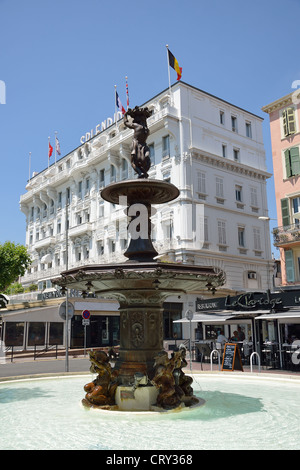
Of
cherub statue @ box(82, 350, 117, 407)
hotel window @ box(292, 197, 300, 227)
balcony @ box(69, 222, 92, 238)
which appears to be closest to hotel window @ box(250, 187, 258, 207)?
hotel window @ box(292, 197, 300, 227)

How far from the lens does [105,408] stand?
760cm

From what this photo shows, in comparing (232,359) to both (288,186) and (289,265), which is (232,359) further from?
(288,186)

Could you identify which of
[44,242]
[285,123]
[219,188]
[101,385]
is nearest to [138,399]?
[101,385]

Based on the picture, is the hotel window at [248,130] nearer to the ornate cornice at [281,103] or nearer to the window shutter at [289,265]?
the ornate cornice at [281,103]

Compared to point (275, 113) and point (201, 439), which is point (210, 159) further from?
point (201, 439)

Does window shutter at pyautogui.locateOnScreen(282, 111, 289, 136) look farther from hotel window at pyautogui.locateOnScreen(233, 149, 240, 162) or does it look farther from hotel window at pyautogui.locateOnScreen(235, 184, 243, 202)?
hotel window at pyautogui.locateOnScreen(235, 184, 243, 202)

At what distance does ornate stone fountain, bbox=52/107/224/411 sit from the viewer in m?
7.43

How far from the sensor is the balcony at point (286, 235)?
2933 centimetres

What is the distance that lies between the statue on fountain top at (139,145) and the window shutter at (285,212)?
915 inches

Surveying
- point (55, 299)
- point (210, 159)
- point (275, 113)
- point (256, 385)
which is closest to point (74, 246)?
point (55, 299)

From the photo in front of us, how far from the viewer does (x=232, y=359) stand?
14.8 m

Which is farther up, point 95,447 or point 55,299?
point 55,299

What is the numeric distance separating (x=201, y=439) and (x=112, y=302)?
2977cm

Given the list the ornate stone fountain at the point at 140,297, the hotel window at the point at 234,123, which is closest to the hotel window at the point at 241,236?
the hotel window at the point at 234,123
